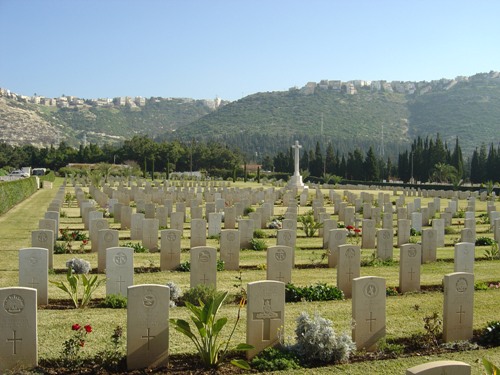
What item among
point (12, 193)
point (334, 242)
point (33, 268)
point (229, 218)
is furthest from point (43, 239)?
point (12, 193)

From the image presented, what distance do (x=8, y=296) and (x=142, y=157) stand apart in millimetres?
87048

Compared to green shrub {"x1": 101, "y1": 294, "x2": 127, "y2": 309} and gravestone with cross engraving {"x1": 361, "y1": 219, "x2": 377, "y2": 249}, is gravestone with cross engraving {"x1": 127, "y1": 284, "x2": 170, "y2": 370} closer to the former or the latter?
green shrub {"x1": 101, "y1": 294, "x2": 127, "y2": 309}

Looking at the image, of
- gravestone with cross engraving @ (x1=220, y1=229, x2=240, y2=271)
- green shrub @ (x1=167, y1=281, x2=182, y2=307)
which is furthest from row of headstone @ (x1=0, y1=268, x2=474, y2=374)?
Answer: gravestone with cross engraving @ (x1=220, y1=229, x2=240, y2=271)

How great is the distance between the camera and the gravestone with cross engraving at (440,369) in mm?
5895

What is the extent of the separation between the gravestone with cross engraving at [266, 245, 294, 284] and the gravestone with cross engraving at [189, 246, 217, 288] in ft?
4.46

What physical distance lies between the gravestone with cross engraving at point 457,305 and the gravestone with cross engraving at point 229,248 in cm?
698

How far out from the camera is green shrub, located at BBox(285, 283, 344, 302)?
1268 cm

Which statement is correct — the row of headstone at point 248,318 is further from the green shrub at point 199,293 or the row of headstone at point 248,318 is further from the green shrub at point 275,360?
the green shrub at point 199,293

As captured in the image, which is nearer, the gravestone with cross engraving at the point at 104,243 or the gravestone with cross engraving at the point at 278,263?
the gravestone with cross engraving at the point at 278,263

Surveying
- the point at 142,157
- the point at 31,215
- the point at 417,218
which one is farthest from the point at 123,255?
the point at 142,157

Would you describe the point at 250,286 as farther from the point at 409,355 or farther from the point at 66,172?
the point at 66,172

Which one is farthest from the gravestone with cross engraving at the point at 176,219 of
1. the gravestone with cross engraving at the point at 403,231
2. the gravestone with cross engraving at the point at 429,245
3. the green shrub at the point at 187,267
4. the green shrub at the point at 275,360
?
the green shrub at the point at 275,360

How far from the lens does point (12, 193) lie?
36.8 metres

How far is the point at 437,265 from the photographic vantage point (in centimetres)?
1745
